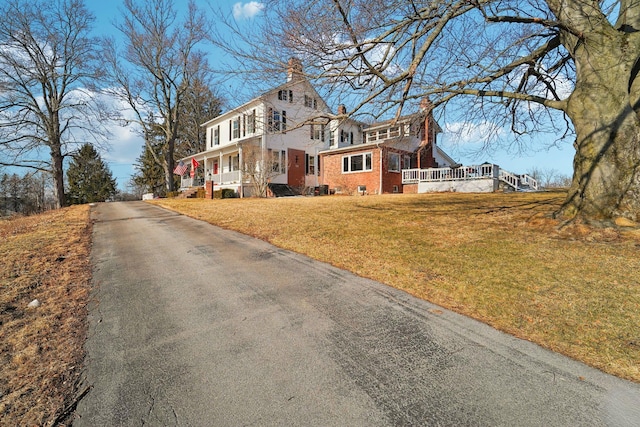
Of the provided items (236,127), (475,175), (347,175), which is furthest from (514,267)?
(236,127)

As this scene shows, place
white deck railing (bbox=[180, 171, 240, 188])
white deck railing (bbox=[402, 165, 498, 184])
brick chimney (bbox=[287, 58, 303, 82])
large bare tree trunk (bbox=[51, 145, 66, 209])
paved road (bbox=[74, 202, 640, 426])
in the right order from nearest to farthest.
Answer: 1. paved road (bbox=[74, 202, 640, 426])
2. brick chimney (bbox=[287, 58, 303, 82])
3. white deck railing (bbox=[402, 165, 498, 184])
4. large bare tree trunk (bbox=[51, 145, 66, 209])
5. white deck railing (bbox=[180, 171, 240, 188])

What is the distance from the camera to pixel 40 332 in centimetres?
278

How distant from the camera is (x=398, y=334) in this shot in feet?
9.06

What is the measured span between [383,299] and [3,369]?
345cm

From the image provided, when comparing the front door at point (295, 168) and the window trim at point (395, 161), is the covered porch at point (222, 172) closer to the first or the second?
the front door at point (295, 168)

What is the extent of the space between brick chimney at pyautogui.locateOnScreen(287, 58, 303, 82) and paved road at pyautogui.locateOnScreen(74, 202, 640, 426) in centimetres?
462

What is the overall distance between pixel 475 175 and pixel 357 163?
8011 millimetres

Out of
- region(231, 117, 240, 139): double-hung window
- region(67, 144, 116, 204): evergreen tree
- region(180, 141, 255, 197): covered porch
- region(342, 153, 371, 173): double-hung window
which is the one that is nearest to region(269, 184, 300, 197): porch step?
region(180, 141, 255, 197): covered porch

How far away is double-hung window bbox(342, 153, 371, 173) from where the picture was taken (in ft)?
70.4

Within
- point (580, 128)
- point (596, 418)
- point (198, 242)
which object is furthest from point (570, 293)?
point (198, 242)

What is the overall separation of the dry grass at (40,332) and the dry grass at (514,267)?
336 centimetres

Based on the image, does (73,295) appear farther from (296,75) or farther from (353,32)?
(353,32)

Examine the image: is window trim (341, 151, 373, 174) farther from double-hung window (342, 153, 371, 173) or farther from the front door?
the front door

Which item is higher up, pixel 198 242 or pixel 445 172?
pixel 445 172
